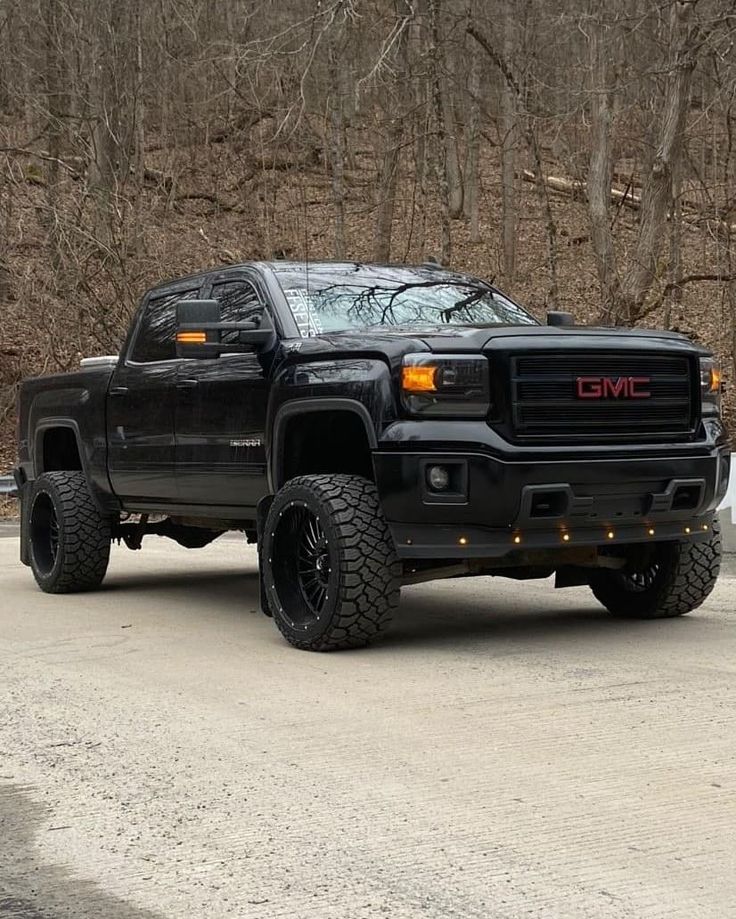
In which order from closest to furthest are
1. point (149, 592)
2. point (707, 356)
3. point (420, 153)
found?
point (707, 356) < point (149, 592) < point (420, 153)

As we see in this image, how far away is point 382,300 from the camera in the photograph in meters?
8.14

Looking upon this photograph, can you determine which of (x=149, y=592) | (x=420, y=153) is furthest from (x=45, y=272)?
(x=149, y=592)

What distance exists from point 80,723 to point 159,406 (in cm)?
332

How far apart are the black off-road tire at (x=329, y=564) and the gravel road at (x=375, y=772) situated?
6.5 inches

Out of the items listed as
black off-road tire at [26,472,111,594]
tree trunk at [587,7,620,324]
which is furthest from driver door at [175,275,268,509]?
tree trunk at [587,7,620,324]

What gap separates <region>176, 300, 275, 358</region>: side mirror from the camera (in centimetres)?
763

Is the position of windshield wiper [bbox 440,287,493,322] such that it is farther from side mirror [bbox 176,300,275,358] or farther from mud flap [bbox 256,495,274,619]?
mud flap [bbox 256,495,274,619]

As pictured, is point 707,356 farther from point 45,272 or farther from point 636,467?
point 45,272

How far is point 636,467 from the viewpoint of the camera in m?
6.98

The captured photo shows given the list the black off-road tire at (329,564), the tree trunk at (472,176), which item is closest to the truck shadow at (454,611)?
the black off-road tire at (329,564)

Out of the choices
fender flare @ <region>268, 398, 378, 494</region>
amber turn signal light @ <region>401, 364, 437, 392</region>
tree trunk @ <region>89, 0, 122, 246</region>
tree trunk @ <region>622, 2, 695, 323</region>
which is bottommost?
fender flare @ <region>268, 398, 378, 494</region>

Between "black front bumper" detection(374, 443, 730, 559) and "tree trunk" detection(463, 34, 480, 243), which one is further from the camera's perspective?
"tree trunk" detection(463, 34, 480, 243)

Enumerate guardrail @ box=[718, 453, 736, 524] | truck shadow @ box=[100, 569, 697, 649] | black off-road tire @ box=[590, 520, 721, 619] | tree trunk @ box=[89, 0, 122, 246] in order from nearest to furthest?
1. truck shadow @ box=[100, 569, 697, 649]
2. black off-road tire @ box=[590, 520, 721, 619]
3. guardrail @ box=[718, 453, 736, 524]
4. tree trunk @ box=[89, 0, 122, 246]

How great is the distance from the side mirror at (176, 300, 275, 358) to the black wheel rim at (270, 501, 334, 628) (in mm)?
1079
